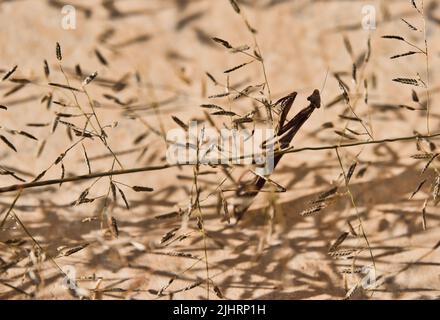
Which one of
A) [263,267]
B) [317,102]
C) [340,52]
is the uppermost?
[340,52]

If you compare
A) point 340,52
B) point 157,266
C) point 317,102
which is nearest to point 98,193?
point 157,266

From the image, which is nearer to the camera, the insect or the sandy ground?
the insect

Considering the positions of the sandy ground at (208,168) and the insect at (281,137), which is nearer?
the insect at (281,137)

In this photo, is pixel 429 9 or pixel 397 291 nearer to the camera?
pixel 397 291

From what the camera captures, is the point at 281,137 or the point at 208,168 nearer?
the point at 281,137

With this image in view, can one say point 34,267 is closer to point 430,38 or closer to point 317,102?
point 317,102

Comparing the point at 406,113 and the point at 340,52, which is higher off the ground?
the point at 340,52
